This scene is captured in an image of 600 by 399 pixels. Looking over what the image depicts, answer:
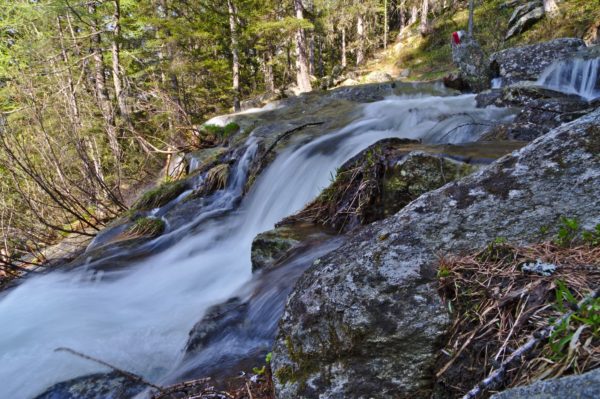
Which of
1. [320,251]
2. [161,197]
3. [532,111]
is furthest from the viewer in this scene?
[161,197]

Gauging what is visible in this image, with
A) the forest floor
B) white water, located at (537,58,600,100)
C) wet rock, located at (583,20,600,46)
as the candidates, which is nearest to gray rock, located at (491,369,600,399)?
white water, located at (537,58,600,100)

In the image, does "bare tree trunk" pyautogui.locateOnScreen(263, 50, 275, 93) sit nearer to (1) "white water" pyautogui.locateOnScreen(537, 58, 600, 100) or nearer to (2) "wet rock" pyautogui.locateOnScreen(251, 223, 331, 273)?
(1) "white water" pyautogui.locateOnScreen(537, 58, 600, 100)

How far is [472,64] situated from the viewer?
1244cm

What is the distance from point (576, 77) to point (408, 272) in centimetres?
907

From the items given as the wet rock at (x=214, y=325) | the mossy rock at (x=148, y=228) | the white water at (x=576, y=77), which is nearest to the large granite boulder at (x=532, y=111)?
the white water at (x=576, y=77)

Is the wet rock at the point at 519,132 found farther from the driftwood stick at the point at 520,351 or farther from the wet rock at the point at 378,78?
the wet rock at the point at 378,78

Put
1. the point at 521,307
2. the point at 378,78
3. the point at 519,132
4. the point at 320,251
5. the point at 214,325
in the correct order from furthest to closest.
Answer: the point at 378,78, the point at 519,132, the point at 320,251, the point at 214,325, the point at 521,307

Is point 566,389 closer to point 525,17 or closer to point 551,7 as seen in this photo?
point 551,7

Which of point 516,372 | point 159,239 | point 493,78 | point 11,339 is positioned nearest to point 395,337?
point 516,372

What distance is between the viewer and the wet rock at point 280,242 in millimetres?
3746

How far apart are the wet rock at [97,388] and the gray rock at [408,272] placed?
63.9 inches

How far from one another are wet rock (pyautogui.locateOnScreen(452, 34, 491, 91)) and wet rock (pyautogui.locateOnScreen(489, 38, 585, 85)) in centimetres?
141

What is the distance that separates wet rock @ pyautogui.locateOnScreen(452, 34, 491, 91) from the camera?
11953 mm

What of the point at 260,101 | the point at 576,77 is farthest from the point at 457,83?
the point at 260,101
